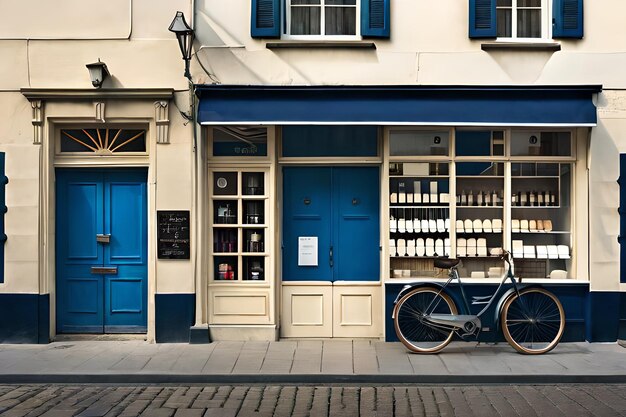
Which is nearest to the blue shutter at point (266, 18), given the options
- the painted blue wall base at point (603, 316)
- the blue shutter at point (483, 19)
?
the blue shutter at point (483, 19)

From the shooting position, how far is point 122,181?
428 inches

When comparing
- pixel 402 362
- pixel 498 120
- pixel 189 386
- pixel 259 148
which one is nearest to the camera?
pixel 189 386

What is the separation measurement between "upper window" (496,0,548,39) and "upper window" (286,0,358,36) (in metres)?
2.10

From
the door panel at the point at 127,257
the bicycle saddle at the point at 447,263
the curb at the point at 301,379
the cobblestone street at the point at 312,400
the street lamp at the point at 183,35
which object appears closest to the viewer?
the cobblestone street at the point at 312,400

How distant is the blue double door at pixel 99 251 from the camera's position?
427 inches

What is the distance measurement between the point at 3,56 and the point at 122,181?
2.39 m

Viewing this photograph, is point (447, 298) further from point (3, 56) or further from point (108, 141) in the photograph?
point (3, 56)

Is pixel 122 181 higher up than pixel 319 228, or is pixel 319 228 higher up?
pixel 122 181

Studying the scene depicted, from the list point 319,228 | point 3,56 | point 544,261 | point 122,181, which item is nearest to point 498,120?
point 544,261

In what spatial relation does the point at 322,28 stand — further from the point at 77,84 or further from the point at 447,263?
the point at 447,263

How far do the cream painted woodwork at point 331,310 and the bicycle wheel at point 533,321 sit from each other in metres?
1.82

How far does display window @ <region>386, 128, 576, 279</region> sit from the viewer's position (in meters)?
10.8

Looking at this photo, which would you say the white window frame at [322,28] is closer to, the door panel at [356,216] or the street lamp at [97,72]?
the door panel at [356,216]

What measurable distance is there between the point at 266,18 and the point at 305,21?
2.03ft
